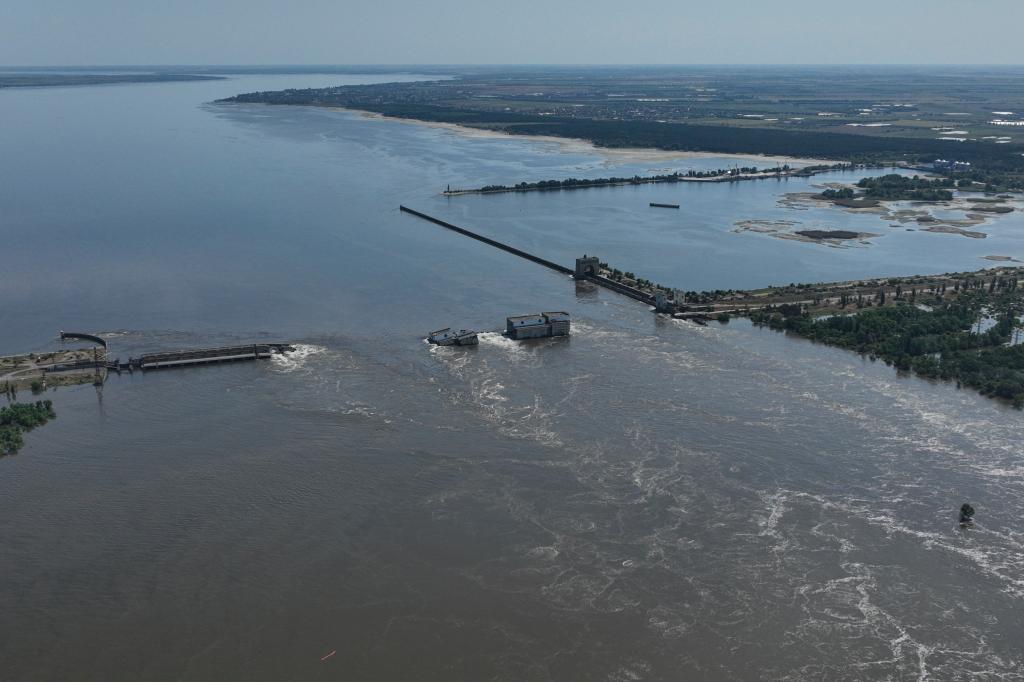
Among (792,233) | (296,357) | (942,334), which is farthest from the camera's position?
(792,233)

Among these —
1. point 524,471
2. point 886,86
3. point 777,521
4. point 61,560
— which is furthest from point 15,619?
point 886,86

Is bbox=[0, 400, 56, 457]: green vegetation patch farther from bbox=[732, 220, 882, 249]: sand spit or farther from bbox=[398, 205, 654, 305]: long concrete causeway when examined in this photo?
bbox=[732, 220, 882, 249]: sand spit

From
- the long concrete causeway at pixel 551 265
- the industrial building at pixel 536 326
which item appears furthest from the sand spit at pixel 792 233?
the industrial building at pixel 536 326

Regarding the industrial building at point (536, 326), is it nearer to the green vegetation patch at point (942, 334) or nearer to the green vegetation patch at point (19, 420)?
the green vegetation patch at point (942, 334)

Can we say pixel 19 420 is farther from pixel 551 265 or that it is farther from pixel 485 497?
pixel 551 265

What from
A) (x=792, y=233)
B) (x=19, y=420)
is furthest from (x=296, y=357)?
(x=792, y=233)

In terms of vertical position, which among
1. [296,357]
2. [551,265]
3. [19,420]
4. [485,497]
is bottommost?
[485,497]
